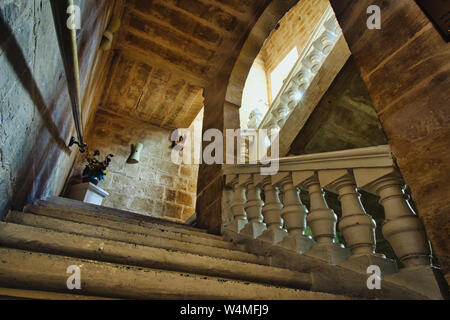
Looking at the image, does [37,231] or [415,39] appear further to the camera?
[415,39]

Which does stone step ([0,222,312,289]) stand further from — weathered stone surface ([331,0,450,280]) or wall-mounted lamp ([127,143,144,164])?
wall-mounted lamp ([127,143,144,164])

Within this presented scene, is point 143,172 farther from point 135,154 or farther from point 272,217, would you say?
point 272,217

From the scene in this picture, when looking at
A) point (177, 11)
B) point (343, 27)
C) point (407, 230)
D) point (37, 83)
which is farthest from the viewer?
point (177, 11)

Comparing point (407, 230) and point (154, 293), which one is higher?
point (407, 230)

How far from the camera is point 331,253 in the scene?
1543 mm

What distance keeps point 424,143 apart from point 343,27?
1.18m

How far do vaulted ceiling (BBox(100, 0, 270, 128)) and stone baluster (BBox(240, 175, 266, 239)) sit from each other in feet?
8.72

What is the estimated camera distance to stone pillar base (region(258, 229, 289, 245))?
1.98 m

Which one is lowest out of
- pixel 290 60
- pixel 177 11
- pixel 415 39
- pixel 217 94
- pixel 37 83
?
pixel 37 83

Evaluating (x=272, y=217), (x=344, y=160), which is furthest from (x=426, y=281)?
(x=272, y=217)

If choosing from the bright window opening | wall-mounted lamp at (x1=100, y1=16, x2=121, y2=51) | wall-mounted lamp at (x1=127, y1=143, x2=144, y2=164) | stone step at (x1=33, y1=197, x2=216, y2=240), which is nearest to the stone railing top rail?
stone step at (x1=33, y1=197, x2=216, y2=240)

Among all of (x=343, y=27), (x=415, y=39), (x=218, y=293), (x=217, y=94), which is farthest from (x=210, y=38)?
(x=218, y=293)

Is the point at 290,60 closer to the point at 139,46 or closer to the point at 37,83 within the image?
the point at 139,46

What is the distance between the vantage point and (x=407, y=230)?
121 centimetres
